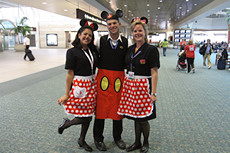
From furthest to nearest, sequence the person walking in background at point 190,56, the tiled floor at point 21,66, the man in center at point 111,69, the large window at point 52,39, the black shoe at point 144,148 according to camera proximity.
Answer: the large window at point 52,39, the person walking in background at point 190,56, the tiled floor at point 21,66, the black shoe at point 144,148, the man in center at point 111,69

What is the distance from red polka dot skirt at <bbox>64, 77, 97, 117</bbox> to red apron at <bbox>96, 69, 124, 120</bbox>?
0.30 feet

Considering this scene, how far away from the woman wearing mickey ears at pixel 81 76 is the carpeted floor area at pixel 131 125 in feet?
1.99

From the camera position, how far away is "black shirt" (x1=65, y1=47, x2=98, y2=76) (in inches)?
81.7

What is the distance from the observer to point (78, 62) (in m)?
2.09

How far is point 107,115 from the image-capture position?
228 cm

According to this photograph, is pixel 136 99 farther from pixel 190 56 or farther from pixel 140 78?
pixel 190 56

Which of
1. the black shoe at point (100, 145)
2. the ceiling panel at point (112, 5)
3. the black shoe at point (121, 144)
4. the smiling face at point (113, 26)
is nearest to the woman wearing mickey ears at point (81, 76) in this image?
the smiling face at point (113, 26)

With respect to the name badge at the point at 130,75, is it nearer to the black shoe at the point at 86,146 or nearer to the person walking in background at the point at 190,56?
the black shoe at the point at 86,146

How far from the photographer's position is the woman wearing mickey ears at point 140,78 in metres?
2.07

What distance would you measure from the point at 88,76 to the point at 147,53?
0.70 m

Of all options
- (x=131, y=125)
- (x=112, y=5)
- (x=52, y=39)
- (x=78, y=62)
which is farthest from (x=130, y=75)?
(x=52, y=39)

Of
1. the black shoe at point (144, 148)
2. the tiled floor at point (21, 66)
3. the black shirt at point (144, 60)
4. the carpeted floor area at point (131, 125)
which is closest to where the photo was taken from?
the black shirt at point (144, 60)

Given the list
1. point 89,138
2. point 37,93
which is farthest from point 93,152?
point 37,93

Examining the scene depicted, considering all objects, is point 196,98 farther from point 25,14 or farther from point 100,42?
point 25,14
